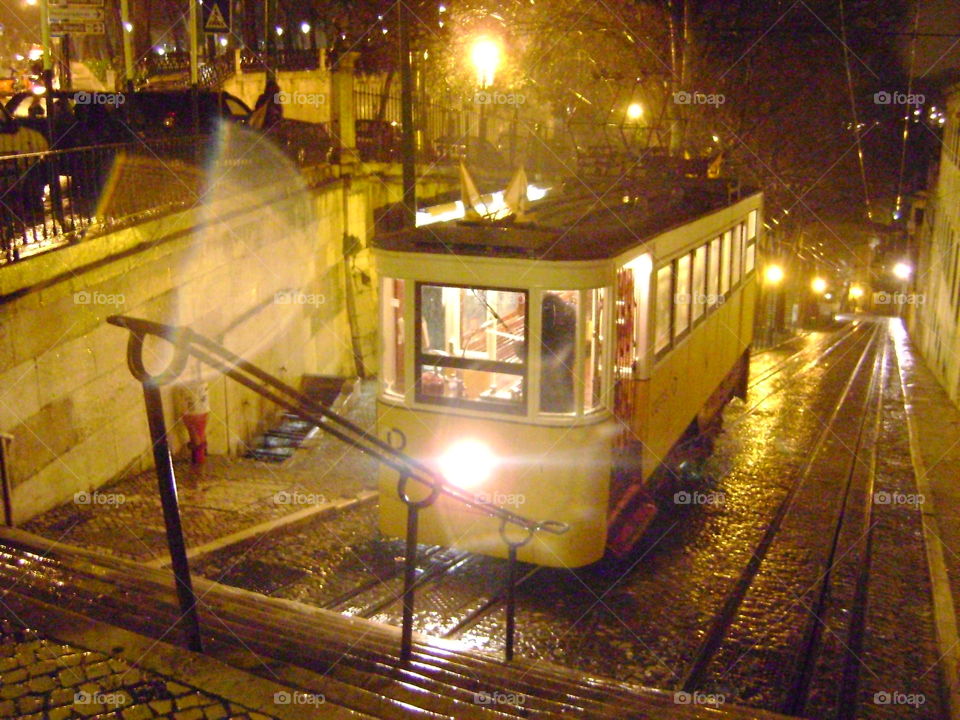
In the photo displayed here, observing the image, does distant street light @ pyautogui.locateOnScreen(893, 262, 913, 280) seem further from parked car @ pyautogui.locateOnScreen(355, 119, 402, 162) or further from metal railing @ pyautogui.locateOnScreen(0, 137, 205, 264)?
metal railing @ pyautogui.locateOnScreen(0, 137, 205, 264)

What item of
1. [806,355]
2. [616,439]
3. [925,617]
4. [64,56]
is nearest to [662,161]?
[616,439]

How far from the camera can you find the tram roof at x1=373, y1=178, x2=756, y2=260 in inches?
274

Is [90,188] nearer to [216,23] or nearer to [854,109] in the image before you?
[216,23]

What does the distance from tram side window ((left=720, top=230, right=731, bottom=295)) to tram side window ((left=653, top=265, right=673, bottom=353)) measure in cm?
297

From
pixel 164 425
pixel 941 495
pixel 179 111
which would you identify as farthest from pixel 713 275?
pixel 179 111

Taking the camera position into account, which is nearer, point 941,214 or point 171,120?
point 171,120

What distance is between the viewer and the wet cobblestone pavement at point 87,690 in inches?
146

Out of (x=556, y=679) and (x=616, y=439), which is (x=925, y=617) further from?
(x=556, y=679)

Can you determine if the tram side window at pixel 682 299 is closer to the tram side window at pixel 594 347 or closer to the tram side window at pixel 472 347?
the tram side window at pixel 594 347

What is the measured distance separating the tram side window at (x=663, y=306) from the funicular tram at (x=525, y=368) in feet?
0.28

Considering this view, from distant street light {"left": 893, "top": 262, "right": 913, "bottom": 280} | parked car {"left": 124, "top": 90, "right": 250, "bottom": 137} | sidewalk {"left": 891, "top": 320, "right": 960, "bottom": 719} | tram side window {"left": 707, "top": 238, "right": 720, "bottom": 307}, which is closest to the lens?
sidewalk {"left": 891, "top": 320, "right": 960, "bottom": 719}

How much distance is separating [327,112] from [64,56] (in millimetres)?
4389

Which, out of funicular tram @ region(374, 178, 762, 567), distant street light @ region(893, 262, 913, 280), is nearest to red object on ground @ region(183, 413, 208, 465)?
funicular tram @ region(374, 178, 762, 567)

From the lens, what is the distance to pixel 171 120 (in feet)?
49.1
